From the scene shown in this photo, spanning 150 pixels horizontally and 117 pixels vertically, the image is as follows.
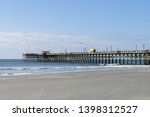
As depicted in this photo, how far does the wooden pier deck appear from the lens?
6776 cm

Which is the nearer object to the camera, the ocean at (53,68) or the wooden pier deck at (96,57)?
the ocean at (53,68)

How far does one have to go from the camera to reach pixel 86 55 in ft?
277

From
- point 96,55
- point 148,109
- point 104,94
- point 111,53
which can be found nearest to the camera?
point 148,109

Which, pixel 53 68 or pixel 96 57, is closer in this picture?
pixel 53 68

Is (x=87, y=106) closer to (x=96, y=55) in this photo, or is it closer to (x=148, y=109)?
(x=148, y=109)

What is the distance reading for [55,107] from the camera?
8211 mm

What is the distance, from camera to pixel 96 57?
8000 cm

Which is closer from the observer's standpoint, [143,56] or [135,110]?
[135,110]

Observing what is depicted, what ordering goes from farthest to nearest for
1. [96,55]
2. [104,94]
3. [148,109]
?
[96,55] → [104,94] → [148,109]

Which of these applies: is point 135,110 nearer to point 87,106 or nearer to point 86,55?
point 87,106

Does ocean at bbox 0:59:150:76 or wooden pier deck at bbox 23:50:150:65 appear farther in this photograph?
wooden pier deck at bbox 23:50:150:65

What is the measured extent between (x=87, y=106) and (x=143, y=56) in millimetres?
59300

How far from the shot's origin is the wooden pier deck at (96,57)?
6776 cm

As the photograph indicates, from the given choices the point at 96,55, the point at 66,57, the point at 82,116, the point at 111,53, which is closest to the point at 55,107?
the point at 82,116
